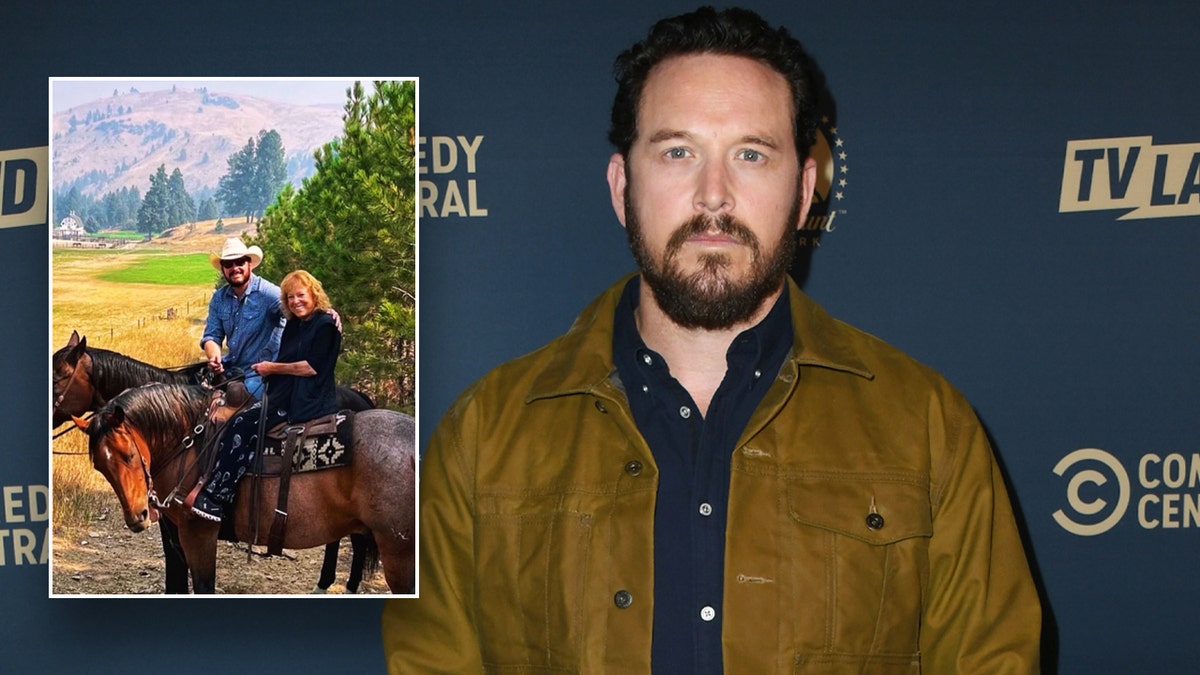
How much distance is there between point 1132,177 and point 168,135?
6.59 ft

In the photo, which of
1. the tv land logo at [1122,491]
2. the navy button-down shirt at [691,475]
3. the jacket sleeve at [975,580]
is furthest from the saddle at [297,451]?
the tv land logo at [1122,491]

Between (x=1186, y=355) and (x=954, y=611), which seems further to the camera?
(x=1186, y=355)

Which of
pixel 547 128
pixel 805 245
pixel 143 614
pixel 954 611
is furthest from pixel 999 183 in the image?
pixel 143 614

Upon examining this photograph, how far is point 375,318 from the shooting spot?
2557 millimetres

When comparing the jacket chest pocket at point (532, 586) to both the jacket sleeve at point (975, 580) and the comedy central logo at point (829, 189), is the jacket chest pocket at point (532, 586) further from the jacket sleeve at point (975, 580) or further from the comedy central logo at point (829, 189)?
the comedy central logo at point (829, 189)

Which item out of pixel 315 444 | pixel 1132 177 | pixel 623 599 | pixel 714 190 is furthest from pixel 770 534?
pixel 1132 177

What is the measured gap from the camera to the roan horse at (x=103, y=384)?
8.21 ft

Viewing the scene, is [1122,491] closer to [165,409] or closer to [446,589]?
[446,589]

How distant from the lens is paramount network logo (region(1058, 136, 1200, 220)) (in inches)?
107

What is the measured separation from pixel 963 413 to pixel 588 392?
1.76 feet

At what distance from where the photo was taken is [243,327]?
249 cm

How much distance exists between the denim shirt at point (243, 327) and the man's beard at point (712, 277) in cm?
97

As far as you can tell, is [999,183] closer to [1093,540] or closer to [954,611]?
[1093,540]

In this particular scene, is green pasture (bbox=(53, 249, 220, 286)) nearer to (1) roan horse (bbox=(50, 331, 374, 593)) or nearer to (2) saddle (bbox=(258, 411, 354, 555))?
(1) roan horse (bbox=(50, 331, 374, 593))
